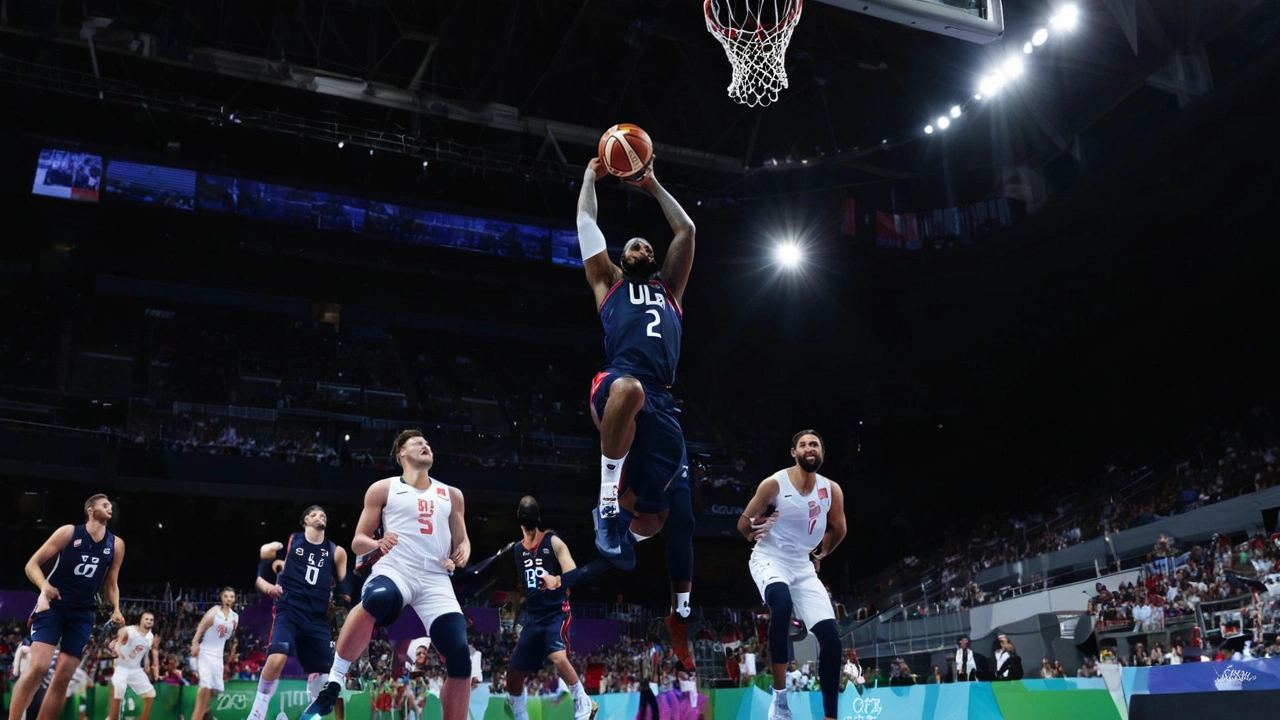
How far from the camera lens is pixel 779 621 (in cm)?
753

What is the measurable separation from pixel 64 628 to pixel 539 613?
168 inches

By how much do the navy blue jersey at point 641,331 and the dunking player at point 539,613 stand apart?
11.5 feet

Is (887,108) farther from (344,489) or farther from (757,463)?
(344,489)

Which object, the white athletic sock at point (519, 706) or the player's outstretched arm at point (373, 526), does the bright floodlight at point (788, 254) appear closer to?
the white athletic sock at point (519, 706)

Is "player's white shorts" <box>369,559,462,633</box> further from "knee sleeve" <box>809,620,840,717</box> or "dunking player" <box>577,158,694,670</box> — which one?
"knee sleeve" <box>809,620,840,717</box>

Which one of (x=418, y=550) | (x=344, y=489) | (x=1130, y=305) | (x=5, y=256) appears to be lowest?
(x=418, y=550)

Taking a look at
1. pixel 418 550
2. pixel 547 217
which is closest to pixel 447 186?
pixel 547 217

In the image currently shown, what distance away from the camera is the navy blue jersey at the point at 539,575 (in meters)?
9.66

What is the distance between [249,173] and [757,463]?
1897 centimetres

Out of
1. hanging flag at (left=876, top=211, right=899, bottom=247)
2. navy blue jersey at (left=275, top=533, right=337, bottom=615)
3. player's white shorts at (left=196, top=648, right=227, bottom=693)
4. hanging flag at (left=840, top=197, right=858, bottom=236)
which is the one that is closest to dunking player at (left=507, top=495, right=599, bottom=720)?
navy blue jersey at (left=275, top=533, right=337, bottom=615)

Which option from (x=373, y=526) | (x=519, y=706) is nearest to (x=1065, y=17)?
(x=519, y=706)

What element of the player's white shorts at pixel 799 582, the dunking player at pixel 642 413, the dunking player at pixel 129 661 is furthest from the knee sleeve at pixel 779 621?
the dunking player at pixel 129 661

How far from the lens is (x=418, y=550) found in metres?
6.88

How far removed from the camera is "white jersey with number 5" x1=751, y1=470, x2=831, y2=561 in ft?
26.1
